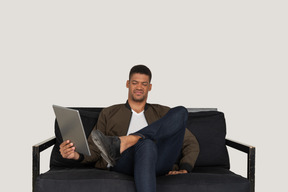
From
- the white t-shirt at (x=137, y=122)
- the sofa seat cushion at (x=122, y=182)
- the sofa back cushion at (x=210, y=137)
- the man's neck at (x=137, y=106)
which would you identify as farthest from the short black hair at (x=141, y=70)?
the sofa seat cushion at (x=122, y=182)

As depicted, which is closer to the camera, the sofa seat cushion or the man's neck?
the sofa seat cushion

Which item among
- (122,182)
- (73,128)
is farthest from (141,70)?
(122,182)

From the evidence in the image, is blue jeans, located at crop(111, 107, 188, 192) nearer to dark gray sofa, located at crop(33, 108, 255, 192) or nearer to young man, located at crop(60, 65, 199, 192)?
young man, located at crop(60, 65, 199, 192)

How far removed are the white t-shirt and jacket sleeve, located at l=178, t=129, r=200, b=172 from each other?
1.41 feet

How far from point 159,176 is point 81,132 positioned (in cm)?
74

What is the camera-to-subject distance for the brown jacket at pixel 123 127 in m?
3.53

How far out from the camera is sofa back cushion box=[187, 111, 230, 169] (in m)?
3.83

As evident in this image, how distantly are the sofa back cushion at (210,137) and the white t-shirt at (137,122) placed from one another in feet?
1.55

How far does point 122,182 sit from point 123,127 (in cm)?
81

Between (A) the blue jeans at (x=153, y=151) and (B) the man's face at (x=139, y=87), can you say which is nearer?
(A) the blue jeans at (x=153, y=151)

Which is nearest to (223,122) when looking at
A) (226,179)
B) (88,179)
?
(226,179)

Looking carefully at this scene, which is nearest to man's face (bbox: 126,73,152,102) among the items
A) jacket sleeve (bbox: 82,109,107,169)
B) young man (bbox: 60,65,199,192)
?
young man (bbox: 60,65,199,192)

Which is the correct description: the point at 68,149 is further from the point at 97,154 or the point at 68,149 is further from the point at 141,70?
the point at 141,70

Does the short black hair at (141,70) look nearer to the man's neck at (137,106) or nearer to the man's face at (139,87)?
the man's face at (139,87)
